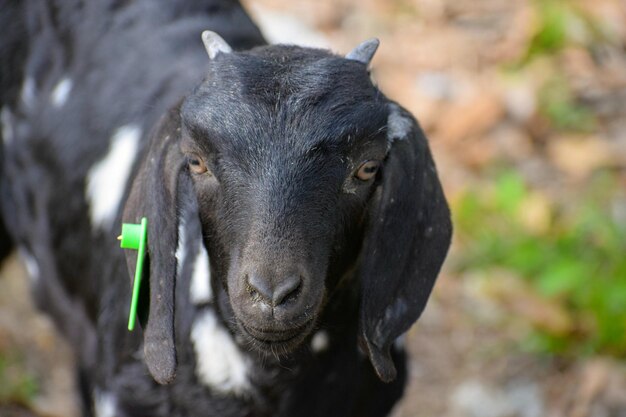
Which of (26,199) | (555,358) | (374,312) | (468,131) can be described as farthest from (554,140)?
(374,312)

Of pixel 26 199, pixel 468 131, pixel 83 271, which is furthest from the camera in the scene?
pixel 468 131

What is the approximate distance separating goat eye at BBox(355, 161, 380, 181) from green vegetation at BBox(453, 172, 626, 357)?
2488mm

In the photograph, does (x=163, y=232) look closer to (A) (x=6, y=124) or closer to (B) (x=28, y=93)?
(B) (x=28, y=93)

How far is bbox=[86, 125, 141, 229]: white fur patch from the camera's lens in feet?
15.1

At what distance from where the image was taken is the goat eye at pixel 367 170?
3.43 metres

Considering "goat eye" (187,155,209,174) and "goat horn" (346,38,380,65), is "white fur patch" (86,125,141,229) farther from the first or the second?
"goat horn" (346,38,380,65)

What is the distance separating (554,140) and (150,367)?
4.09 m

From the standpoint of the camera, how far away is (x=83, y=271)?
4.87 meters

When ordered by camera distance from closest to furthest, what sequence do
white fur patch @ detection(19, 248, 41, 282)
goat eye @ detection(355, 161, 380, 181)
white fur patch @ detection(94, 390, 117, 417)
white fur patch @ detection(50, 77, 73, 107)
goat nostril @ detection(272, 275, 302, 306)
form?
goat nostril @ detection(272, 275, 302, 306)
goat eye @ detection(355, 161, 380, 181)
white fur patch @ detection(94, 390, 117, 417)
white fur patch @ detection(50, 77, 73, 107)
white fur patch @ detection(19, 248, 41, 282)

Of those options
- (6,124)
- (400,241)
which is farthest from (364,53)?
(6,124)

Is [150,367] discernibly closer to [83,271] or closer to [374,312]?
[374,312]

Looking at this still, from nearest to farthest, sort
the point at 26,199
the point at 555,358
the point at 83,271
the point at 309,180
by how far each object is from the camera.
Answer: the point at 309,180 → the point at 83,271 → the point at 26,199 → the point at 555,358

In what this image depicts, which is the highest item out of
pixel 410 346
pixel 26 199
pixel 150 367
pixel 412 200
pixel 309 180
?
pixel 309 180

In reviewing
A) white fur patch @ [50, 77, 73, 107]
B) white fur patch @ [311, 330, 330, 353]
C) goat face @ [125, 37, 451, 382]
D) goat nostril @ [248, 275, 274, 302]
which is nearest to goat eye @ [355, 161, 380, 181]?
goat face @ [125, 37, 451, 382]
